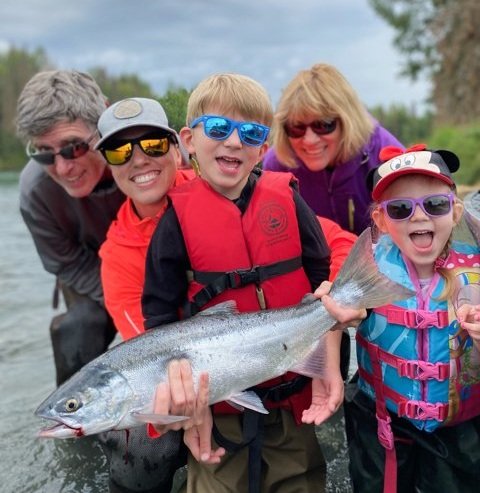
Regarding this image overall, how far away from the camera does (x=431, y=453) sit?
3277mm

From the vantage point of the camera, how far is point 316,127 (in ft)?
15.0

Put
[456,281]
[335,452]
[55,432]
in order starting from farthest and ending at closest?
[335,452]
[456,281]
[55,432]

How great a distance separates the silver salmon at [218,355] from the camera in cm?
273

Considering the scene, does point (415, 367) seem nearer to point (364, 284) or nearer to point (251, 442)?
point (364, 284)

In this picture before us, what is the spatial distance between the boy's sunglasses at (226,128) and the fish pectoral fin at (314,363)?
1097 mm

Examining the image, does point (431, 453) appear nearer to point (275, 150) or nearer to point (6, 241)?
point (275, 150)

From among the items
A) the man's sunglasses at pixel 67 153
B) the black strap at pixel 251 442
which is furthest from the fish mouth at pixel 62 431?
the man's sunglasses at pixel 67 153

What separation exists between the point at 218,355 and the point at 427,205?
1235 mm

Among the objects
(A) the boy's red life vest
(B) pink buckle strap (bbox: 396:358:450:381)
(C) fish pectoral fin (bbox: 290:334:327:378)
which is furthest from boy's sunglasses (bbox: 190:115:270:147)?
(B) pink buckle strap (bbox: 396:358:450:381)

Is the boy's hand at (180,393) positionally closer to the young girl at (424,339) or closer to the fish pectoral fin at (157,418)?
the fish pectoral fin at (157,418)

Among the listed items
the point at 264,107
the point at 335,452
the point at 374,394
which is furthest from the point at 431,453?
the point at 264,107

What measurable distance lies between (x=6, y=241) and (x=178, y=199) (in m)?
15.3

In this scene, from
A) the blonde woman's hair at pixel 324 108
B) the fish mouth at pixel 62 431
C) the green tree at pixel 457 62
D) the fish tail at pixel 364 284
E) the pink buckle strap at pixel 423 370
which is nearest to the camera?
the fish mouth at pixel 62 431

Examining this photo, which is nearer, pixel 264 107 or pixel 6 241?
pixel 264 107
